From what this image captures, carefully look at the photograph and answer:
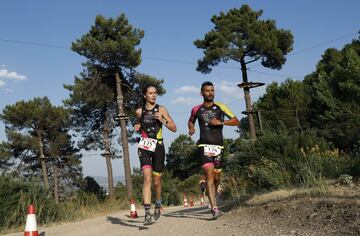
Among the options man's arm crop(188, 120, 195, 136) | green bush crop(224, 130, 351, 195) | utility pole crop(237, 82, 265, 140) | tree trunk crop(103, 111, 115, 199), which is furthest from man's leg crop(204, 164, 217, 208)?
tree trunk crop(103, 111, 115, 199)

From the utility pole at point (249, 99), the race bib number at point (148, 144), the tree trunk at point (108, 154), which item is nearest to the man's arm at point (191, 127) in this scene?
the race bib number at point (148, 144)

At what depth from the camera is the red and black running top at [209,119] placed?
6.89m

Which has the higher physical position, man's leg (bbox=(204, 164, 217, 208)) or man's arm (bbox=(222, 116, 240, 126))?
man's arm (bbox=(222, 116, 240, 126))

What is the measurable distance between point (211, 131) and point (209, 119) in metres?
0.19

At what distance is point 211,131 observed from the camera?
6902mm

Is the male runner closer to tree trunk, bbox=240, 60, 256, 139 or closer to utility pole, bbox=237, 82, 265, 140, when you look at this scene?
tree trunk, bbox=240, 60, 256, 139

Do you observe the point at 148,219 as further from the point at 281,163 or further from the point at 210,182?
the point at 281,163

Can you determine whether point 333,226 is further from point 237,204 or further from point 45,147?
point 45,147

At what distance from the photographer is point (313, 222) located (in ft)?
17.4

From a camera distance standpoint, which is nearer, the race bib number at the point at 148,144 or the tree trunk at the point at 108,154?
the race bib number at the point at 148,144

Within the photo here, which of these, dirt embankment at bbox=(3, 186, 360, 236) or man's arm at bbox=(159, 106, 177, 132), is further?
man's arm at bbox=(159, 106, 177, 132)

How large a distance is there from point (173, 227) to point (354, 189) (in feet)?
9.21

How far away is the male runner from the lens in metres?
6.82

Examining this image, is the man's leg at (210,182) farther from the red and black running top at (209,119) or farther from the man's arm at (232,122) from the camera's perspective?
the man's arm at (232,122)
